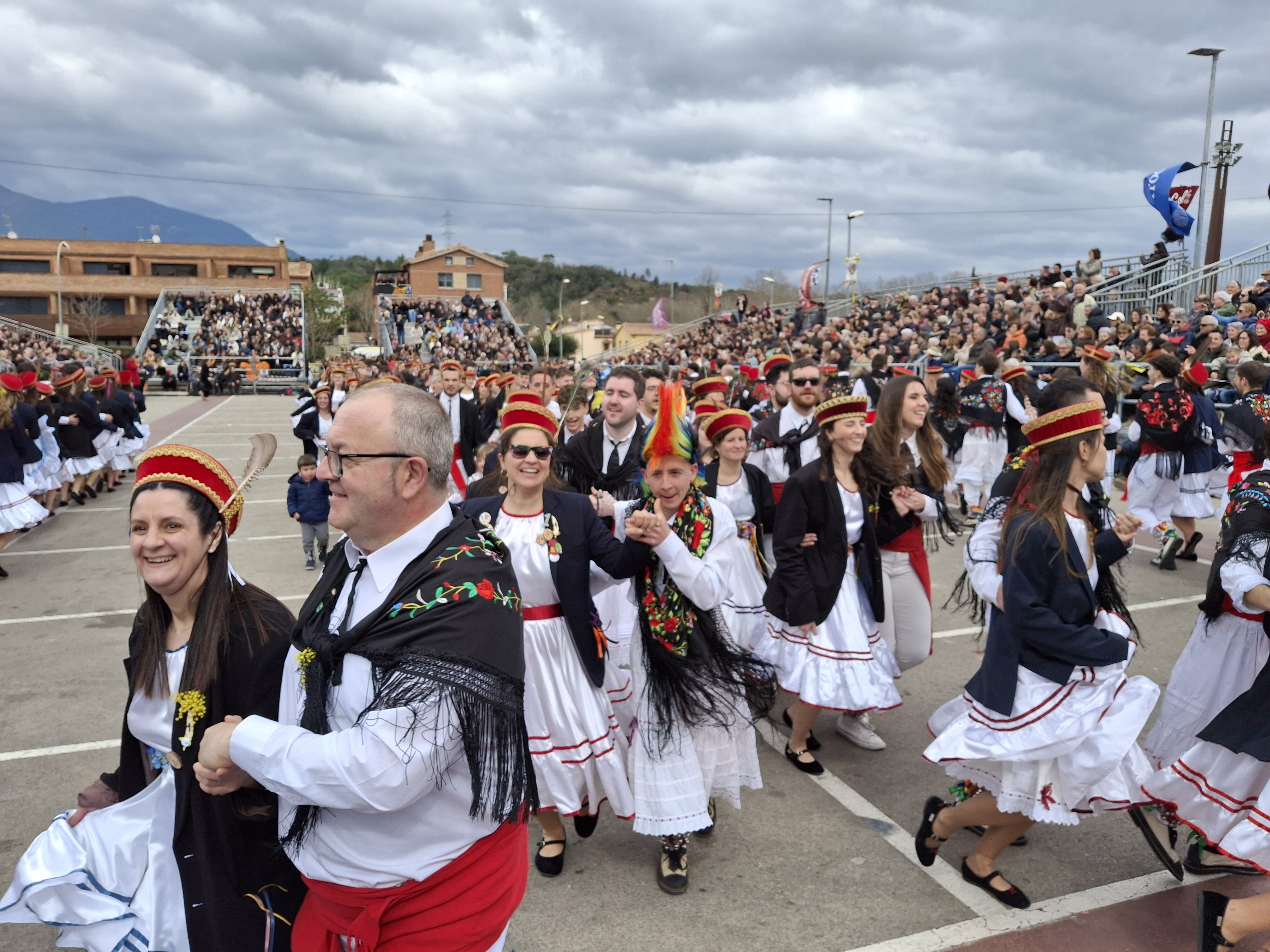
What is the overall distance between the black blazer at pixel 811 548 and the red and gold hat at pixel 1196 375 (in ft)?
16.6

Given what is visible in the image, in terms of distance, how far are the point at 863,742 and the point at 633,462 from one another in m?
2.13

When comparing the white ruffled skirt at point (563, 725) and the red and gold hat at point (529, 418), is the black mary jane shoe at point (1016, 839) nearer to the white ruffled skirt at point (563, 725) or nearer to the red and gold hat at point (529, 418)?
the white ruffled skirt at point (563, 725)

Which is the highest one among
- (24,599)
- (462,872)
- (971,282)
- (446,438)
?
(971,282)

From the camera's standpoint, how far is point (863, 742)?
15.7ft

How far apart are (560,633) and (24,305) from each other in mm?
68284

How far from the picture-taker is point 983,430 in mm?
10617

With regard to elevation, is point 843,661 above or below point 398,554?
below

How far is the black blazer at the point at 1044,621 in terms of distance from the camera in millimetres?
3193

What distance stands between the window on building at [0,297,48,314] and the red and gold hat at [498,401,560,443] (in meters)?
66.6

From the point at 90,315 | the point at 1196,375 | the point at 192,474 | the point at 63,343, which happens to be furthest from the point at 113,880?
the point at 90,315

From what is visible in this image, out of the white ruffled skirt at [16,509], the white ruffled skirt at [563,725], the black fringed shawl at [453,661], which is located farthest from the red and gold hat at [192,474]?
the white ruffled skirt at [16,509]

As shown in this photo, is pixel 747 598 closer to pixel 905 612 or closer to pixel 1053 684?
pixel 905 612

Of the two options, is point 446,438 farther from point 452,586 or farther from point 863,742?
point 863,742

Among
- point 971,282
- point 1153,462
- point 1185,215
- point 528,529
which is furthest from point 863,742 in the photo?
point 971,282
